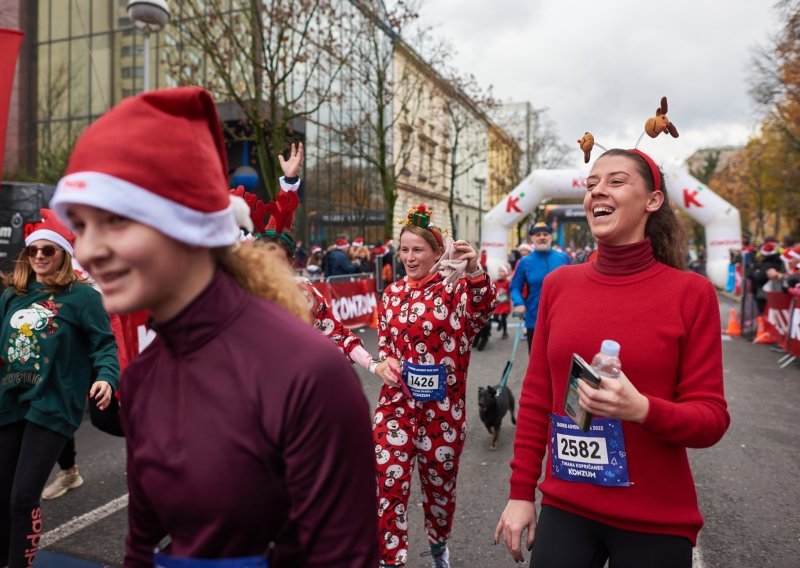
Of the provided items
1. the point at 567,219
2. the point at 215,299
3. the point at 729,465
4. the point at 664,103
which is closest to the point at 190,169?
the point at 215,299

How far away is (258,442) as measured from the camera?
1147 millimetres

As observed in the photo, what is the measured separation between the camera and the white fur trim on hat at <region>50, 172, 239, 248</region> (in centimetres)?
112

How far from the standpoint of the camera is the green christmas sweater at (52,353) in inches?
122

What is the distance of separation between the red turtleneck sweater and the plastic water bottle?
0.17 meters

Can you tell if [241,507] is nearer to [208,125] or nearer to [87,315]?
[208,125]

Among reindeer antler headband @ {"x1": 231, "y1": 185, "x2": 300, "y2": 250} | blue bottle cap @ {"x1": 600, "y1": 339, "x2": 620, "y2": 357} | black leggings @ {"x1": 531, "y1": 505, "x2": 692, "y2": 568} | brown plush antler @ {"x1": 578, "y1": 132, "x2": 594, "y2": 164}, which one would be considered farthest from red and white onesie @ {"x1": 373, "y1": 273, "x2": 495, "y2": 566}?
blue bottle cap @ {"x1": 600, "y1": 339, "x2": 620, "y2": 357}

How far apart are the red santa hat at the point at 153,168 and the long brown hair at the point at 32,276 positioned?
246cm

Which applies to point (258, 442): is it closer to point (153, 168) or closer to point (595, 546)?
point (153, 168)

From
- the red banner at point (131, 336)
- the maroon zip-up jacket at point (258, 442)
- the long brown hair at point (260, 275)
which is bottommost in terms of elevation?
the red banner at point (131, 336)

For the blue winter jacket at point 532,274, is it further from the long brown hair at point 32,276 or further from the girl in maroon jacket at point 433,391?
the long brown hair at point 32,276

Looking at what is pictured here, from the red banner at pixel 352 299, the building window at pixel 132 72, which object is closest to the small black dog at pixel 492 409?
the red banner at pixel 352 299

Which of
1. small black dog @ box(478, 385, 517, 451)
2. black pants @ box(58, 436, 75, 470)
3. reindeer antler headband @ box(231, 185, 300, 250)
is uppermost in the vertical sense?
reindeer antler headband @ box(231, 185, 300, 250)

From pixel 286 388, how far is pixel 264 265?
379 mm

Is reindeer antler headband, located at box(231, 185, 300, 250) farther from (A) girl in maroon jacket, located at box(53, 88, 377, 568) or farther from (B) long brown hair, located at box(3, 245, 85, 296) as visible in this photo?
(A) girl in maroon jacket, located at box(53, 88, 377, 568)
